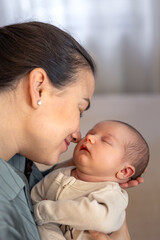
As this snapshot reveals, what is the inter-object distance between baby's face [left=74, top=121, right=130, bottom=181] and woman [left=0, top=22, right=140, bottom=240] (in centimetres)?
11

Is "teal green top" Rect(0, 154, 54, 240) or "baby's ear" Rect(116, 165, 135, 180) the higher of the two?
"teal green top" Rect(0, 154, 54, 240)

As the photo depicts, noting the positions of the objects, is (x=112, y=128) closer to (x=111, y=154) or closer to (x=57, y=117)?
(x=111, y=154)

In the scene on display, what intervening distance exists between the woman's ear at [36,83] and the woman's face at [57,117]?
2cm

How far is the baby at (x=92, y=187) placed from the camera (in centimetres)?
110

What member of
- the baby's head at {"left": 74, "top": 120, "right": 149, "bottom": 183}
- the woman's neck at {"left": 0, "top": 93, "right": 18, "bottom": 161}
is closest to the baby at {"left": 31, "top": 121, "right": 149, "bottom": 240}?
the baby's head at {"left": 74, "top": 120, "right": 149, "bottom": 183}

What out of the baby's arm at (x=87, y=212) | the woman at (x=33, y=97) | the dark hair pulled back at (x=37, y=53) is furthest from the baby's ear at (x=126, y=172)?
the dark hair pulled back at (x=37, y=53)

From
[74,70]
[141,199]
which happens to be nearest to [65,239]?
[74,70]

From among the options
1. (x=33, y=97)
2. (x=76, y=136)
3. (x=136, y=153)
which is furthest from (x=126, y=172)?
(x=33, y=97)

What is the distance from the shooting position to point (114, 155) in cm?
125

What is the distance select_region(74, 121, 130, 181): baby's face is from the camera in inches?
48.4

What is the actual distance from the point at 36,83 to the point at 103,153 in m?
0.34

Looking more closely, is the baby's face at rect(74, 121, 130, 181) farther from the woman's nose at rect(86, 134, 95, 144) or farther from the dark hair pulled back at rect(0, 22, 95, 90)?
the dark hair pulled back at rect(0, 22, 95, 90)

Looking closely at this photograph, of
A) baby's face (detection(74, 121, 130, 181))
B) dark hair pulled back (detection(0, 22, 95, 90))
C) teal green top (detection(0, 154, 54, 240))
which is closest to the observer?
teal green top (detection(0, 154, 54, 240))

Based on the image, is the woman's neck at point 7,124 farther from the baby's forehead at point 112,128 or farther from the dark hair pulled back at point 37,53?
the baby's forehead at point 112,128
